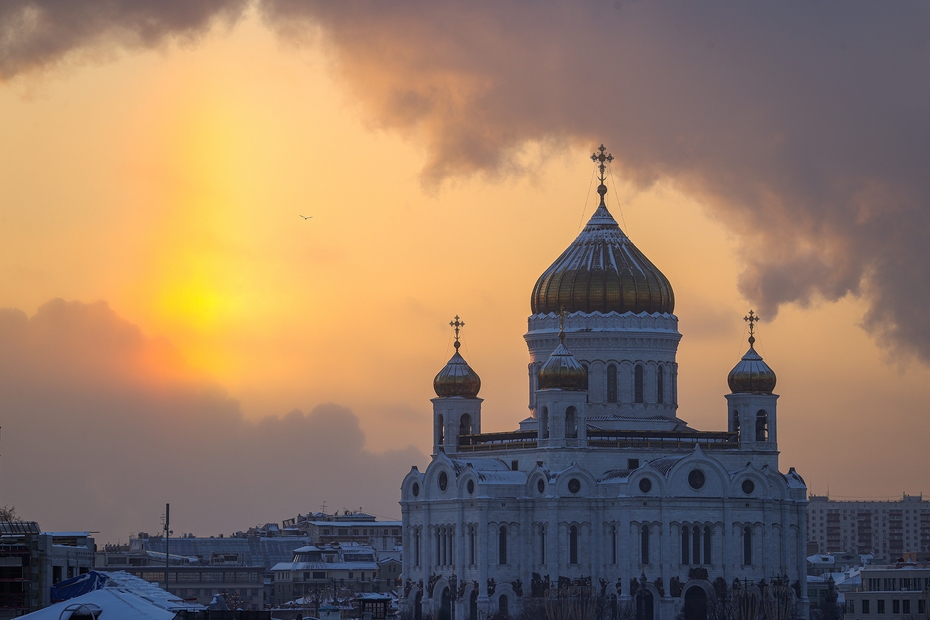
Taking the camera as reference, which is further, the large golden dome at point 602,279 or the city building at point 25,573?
the large golden dome at point 602,279

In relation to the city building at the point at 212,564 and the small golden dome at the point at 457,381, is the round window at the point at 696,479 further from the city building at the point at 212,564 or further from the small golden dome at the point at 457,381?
the city building at the point at 212,564

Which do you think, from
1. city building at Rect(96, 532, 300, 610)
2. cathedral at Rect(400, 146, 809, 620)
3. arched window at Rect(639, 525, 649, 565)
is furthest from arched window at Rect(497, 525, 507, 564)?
city building at Rect(96, 532, 300, 610)

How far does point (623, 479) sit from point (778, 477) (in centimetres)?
890

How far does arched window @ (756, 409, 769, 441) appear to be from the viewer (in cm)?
11906

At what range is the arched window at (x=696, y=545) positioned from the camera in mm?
113750

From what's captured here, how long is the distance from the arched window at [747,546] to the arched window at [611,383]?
1024 cm

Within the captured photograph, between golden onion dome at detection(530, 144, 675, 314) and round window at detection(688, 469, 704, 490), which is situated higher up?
golden onion dome at detection(530, 144, 675, 314)

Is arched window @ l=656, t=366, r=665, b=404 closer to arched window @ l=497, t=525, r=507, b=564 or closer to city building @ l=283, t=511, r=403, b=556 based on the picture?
arched window @ l=497, t=525, r=507, b=564

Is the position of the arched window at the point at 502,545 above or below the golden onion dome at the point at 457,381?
below

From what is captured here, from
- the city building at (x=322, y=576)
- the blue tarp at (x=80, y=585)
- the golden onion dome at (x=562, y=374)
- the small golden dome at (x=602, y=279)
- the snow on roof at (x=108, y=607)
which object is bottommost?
the snow on roof at (x=108, y=607)

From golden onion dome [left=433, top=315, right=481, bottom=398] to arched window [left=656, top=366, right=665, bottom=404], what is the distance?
9.52m

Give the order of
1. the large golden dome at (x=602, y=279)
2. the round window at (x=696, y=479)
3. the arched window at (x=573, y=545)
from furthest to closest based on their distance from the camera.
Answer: the large golden dome at (x=602, y=279)
the round window at (x=696, y=479)
the arched window at (x=573, y=545)

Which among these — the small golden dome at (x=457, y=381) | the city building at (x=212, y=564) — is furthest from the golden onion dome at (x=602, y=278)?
the city building at (x=212, y=564)

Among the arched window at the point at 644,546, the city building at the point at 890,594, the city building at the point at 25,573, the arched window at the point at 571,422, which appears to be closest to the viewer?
the city building at the point at 25,573
